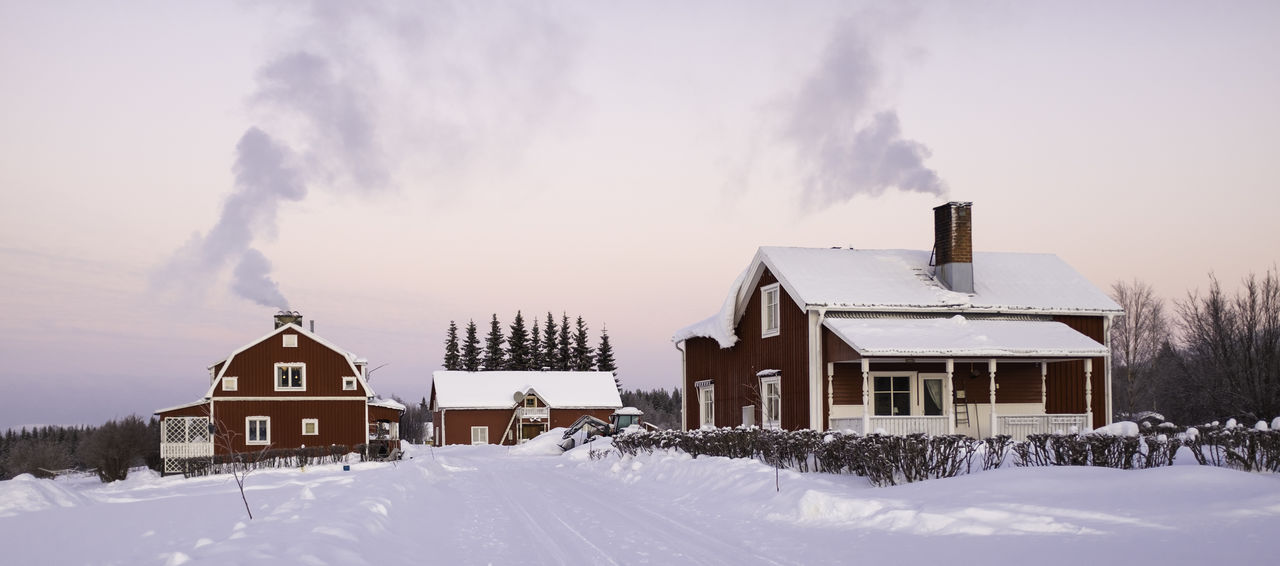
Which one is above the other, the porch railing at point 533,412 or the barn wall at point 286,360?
the barn wall at point 286,360

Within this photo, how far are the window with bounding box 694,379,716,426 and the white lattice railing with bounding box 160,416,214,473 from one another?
71.0 ft

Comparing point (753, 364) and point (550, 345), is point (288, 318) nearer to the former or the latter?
point (753, 364)

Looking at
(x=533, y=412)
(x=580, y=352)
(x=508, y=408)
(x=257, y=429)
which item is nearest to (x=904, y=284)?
(x=257, y=429)

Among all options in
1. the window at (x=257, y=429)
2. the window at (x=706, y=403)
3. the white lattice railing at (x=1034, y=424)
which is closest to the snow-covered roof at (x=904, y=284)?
the window at (x=706, y=403)

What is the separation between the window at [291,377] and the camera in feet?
142

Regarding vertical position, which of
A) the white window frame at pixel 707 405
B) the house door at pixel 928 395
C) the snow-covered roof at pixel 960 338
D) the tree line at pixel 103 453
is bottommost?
the tree line at pixel 103 453

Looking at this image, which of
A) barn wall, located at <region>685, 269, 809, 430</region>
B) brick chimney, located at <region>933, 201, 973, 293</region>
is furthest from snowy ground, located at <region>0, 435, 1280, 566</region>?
brick chimney, located at <region>933, 201, 973, 293</region>

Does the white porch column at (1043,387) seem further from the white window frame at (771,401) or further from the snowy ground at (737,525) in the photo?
the snowy ground at (737,525)

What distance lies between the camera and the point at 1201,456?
14727 mm

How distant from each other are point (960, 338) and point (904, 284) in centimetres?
341

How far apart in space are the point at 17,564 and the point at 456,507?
6.39 m

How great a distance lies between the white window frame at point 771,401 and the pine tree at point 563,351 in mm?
59942

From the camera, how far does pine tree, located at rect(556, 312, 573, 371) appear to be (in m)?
87.9

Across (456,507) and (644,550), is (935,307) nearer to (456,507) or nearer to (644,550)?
(456,507)
